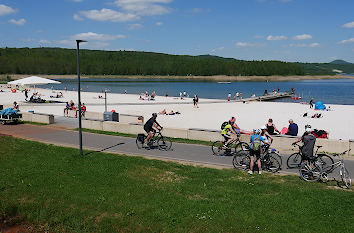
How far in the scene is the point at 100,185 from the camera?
27.6 ft

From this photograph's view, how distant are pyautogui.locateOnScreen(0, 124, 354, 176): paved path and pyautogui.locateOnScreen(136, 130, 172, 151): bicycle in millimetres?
262

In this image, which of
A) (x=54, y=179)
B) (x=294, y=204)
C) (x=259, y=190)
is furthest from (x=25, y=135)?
(x=294, y=204)

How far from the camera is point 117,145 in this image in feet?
45.7

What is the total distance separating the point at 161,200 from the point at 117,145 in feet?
22.5

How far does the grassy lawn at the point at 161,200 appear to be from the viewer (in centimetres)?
644

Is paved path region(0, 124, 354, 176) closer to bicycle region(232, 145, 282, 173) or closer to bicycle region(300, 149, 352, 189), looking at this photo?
bicycle region(232, 145, 282, 173)

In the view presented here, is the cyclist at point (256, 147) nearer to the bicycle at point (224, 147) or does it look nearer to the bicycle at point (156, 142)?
the bicycle at point (224, 147)

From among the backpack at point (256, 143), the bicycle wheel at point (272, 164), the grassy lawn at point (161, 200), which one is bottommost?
the grassy lawn at point (161, 200)

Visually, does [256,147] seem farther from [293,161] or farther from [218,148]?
[218,148]

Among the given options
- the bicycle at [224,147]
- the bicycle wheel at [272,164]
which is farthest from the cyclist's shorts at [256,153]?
the bicycle at [224,147]

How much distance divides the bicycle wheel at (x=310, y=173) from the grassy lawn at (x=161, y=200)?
32 cm

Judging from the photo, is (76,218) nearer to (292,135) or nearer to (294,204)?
(294,204)

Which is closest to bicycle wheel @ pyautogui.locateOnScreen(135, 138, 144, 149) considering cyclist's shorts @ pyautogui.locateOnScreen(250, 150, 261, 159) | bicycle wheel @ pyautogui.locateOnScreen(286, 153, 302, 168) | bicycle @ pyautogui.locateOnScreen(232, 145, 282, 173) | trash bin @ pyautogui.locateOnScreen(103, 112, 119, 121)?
bicycle @ pyautogui.locateOnScreen(232, 145, 282, 173)

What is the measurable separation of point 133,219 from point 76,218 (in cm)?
124
